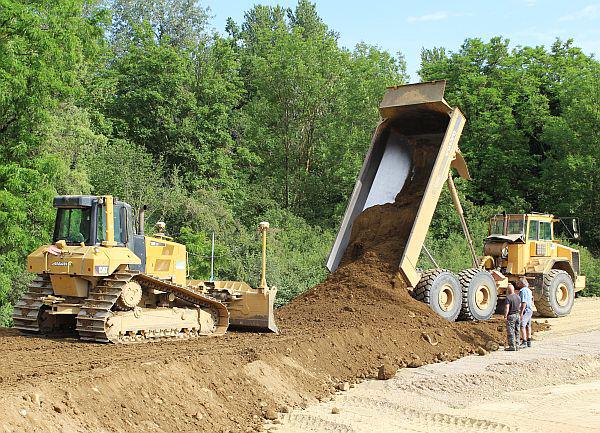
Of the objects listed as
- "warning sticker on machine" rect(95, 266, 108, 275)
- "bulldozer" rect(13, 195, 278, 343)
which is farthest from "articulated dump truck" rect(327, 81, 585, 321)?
"warning sticker on machine" rect(95, 266, 108, 275)

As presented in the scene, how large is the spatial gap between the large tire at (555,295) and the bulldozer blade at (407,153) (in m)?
4.03

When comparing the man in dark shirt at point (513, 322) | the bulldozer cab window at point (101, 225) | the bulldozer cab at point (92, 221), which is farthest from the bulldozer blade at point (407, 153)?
the bulldozer cab window at point (101, 225)

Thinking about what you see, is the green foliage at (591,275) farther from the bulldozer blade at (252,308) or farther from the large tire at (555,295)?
the bulldozer blade at (252,308)

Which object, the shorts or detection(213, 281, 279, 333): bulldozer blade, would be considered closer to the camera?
detection(213, 281, 279, 333): bulldozer blade

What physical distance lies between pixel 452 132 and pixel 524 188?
20.3 meters

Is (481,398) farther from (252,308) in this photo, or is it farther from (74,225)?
(74,225)

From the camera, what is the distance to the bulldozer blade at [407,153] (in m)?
14.0

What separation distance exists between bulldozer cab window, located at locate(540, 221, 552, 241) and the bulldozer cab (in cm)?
1100

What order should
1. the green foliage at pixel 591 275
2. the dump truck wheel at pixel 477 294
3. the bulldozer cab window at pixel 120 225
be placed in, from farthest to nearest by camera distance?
the green foliage at pixel 591 275
the dump truck wheel at pixel 477 294
the bulldozer cab window at pixel 120 225

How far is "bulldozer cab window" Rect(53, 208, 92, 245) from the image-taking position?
36.8ft

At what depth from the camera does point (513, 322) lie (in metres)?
12.5

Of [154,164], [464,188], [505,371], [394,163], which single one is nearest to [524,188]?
[464,188]

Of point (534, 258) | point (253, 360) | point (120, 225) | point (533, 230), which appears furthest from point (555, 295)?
point (120, 225)

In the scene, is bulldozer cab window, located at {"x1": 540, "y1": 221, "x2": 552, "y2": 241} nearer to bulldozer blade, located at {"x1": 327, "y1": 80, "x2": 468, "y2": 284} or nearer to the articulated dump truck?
the articulated dump truck
